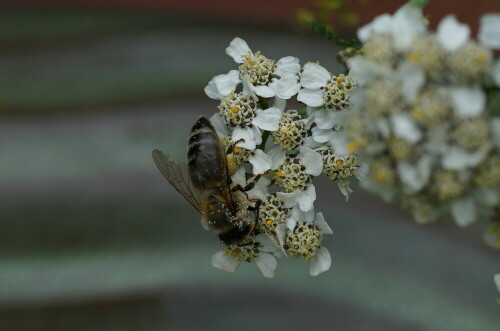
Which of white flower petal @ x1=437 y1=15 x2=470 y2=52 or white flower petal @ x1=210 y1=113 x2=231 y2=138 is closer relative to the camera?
white flower petal @ x1=437 y1=15 x2=470 y2=52

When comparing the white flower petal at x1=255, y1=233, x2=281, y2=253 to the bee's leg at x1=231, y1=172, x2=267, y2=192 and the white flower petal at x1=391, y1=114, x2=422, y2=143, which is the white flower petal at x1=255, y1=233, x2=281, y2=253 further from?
the white flower petal at x1=391, y1=114, x2=422, y2=143

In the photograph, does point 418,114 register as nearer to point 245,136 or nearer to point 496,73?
point 496,73

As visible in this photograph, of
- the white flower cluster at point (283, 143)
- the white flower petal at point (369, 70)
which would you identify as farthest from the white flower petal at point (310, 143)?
the white flower petal at point (369, 70)

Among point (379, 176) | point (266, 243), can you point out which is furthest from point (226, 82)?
point (379, 176)

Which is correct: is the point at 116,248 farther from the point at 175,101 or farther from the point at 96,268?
the point at 175,101

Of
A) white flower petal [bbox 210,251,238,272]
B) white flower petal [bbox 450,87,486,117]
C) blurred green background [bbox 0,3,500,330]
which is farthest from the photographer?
blurred green background [bbox 0,3,500,330]

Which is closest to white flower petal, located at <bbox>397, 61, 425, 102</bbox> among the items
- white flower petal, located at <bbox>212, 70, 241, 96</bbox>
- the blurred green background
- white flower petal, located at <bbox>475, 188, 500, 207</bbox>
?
white flower petal, located at <bbox>475, 188, 500, 207</bbox>

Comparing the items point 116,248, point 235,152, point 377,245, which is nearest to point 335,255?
point 377,245
